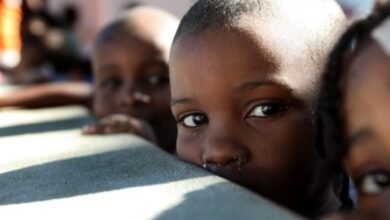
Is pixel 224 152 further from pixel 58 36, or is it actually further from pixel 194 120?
pixel 58 36

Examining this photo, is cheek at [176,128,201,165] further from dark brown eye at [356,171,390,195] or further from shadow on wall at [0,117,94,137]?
shadow on wall at [0,117,94,137]

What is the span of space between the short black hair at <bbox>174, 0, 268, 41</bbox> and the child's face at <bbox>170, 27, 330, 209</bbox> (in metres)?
0.02

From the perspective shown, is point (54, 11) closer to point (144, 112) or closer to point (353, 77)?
point (144, 112)

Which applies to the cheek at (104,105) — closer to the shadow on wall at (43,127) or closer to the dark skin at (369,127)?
the shadow on wall at (43,127)

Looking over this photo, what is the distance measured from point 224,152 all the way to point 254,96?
0.39ft

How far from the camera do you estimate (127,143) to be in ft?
3.77

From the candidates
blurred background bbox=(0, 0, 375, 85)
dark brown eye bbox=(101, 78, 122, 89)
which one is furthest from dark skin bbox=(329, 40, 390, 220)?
blurred background bbox=(0, 0, 375, 85)

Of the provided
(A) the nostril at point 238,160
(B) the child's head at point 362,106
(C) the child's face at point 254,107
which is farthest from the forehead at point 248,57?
(B) the child's head at point 362,106

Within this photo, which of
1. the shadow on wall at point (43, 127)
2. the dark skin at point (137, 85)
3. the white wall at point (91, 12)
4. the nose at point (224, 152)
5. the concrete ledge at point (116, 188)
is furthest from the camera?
the white wall at point (91, 12)

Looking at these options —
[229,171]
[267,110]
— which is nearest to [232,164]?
[229,171]

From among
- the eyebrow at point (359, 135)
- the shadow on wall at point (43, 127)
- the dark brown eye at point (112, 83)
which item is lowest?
the eyebrow at point (359, 135)

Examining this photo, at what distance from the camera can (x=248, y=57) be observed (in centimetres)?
99

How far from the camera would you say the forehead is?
99cm

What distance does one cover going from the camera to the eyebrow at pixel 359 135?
2.24 ft
